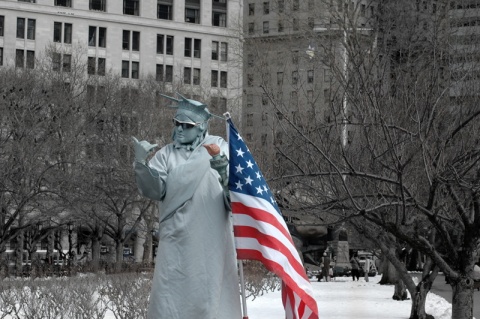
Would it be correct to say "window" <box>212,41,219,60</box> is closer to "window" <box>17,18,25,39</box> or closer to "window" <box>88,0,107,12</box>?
"window" <box>88,0,107,12</box>

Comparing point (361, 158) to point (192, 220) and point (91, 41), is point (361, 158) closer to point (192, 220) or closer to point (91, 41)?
point (192, 220)

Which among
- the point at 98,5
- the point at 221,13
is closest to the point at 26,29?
the point at 98,5

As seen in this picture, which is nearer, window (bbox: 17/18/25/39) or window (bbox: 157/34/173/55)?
window (bbox: 17/18/25/39)

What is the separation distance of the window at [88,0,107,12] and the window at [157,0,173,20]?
17.5ft

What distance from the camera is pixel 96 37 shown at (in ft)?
297

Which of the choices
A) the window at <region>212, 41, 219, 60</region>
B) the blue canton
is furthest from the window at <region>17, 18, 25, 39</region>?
the blue canton

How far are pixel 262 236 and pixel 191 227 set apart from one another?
1.89 feet

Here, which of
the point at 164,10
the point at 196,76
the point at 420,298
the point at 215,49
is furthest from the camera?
the point at 215,49

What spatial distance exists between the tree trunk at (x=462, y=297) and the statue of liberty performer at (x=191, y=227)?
512 cm

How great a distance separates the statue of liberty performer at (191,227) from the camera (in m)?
8.65

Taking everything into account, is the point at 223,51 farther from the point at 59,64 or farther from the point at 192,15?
the point at 59,64

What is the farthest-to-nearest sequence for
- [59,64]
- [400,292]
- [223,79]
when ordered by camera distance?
[223,79] < [59,64] < [400,292]

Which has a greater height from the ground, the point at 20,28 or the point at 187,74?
the point at 20,28

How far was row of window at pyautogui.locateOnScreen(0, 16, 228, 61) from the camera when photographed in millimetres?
87375
